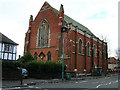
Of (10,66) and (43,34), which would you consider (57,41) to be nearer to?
(43,34)

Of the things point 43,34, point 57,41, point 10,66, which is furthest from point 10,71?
point 43,34

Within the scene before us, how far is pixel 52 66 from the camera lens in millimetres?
22000

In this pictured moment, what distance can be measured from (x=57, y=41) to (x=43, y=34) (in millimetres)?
5427

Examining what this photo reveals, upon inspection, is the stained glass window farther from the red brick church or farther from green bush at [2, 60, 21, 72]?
green bush at [2, 60, 21, 72]

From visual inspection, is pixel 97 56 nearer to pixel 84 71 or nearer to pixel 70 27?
pixel 84 71

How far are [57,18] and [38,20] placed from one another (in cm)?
631

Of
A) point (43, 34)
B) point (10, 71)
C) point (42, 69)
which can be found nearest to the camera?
point (10, 71)

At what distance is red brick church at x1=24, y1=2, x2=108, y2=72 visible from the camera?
97.7ft

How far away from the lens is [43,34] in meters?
34.3

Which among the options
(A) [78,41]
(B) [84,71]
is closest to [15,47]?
(A) [78,41]

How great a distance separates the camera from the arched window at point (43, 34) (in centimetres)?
3348

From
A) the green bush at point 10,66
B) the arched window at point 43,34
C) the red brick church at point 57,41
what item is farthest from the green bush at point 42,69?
the arched window at point 43,34

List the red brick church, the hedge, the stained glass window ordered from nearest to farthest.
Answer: the hedge
the red brick church
the stained glass window

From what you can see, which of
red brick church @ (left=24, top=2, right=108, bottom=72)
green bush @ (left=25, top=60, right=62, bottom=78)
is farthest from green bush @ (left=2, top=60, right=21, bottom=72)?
red brick church @ (left=24, top=2, right=108, bottom=72)
